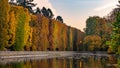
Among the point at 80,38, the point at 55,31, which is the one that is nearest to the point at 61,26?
the point at 55,31

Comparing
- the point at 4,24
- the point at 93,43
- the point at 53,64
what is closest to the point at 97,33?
the point at 93,43

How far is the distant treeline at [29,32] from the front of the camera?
59594 millimetres

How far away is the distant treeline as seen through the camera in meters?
59.6

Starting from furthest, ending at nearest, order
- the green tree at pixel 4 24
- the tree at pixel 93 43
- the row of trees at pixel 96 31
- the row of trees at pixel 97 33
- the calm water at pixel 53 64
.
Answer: the tree at pixel 93 43 → the row of trees at pixel 96 31 → the row of trees at pixel 97 33 → the green tree at pixel 4 24 → the calm water at pixel 53 64

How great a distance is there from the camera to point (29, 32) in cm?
7550

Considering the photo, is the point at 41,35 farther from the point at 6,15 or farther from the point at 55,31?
the point at 6,15

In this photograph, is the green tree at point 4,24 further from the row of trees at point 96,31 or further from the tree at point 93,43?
the tree at point 93,43

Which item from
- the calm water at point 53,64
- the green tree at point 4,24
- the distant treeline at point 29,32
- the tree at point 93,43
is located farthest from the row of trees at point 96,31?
the calm water at point 53,64

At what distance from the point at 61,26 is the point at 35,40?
31.7m

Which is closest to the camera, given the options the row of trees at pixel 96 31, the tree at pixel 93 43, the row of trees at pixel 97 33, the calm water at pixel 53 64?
the calm water at pixel 53 64

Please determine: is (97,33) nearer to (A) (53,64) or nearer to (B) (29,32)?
(B) (29,32)

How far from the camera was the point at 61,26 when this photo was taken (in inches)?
4350

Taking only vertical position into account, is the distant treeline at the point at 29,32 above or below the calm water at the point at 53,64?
above

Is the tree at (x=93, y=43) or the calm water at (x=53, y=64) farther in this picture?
the tree at (x=93, y=43)
